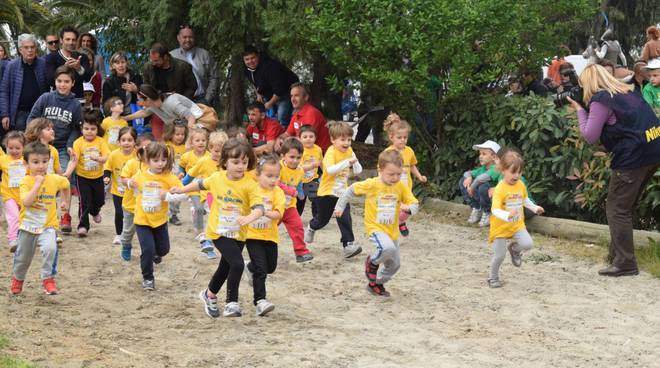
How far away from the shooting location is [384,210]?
8406 mm

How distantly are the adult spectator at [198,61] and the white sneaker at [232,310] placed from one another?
6888mm

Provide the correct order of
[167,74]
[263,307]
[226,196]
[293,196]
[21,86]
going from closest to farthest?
1. [226,196]
2. [263,307]
3. [293,196]
4. [21,86]
5. [167,74]

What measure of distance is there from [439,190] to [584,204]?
2.53 m

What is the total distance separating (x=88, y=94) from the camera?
13625 mm

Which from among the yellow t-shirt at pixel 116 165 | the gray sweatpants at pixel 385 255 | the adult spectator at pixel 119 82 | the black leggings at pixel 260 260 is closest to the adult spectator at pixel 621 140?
the gray sweatpants at pixel 385 255

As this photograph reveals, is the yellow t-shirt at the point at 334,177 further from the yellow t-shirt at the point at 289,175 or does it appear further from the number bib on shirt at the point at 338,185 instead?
the yellow t-shirt at the point at 289,175

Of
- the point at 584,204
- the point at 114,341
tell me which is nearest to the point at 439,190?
the point at 584,204

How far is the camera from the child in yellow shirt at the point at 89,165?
35.4 feet

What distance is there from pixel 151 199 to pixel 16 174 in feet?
5.38

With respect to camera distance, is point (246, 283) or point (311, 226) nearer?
point (246, 283)

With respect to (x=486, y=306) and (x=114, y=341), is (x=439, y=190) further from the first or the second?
(x=114, y=341)

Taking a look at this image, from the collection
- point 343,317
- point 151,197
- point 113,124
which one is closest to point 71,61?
point 113,124

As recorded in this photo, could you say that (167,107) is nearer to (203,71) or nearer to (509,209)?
(203,71)

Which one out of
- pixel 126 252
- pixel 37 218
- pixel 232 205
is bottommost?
pixel 126 252
